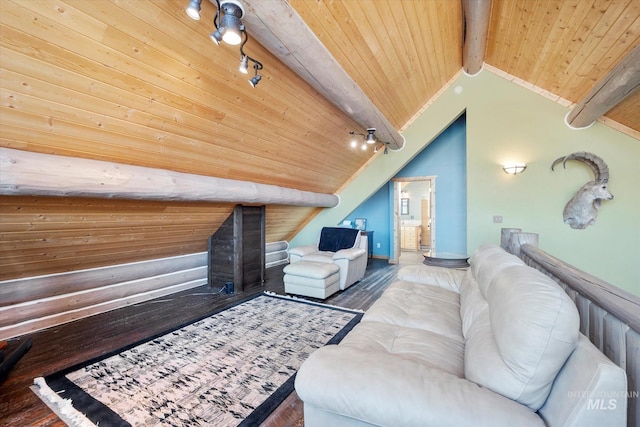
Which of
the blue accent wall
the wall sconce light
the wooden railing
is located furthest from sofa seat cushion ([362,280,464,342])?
the blue accent wall

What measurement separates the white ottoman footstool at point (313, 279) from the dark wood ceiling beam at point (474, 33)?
3.22 metres

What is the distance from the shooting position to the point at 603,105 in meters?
2.82

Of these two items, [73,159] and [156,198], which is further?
[156,198]

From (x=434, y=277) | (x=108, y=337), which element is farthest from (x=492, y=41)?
(x=108, y=337)

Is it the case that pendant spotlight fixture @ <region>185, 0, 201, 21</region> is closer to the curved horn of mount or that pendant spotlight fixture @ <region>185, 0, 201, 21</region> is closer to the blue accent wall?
the curved horn of mount

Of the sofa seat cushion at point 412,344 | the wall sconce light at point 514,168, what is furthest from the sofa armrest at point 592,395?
the wall sconce light at point 514,168

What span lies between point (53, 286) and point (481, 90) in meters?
6.16

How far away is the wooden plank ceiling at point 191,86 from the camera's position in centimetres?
153

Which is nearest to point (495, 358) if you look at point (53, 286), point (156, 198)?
point (156, 198)

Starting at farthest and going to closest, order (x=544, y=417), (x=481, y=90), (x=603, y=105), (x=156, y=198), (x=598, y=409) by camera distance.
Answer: (x=481, y=90) < (x=603, y=105) < (x=156, y=198) < (x=544, y=417) < (x=598, y=409)

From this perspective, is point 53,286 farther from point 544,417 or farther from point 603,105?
point 603,105

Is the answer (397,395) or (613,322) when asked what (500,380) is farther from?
(613,322)

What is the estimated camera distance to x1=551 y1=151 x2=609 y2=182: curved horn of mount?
3.40 meters

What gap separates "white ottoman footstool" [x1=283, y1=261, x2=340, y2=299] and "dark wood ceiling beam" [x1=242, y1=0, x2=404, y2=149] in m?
2.02
